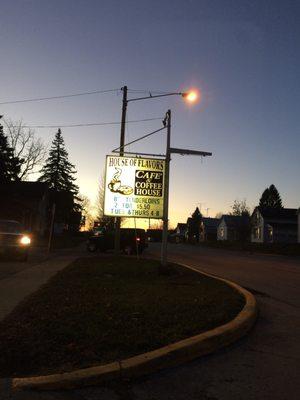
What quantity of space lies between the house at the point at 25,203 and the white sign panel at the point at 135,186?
2684 cm

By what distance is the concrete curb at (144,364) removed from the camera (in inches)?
193

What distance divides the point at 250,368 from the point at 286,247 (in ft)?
153

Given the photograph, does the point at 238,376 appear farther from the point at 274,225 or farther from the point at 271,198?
the point at 271,198

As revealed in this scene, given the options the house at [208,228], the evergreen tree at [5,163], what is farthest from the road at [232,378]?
the house at [208,228]

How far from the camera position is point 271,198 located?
4983 inches

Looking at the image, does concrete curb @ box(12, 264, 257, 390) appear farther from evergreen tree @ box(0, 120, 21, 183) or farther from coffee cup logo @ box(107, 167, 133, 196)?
evergreen tree @ box(0, 120, 21, 183)

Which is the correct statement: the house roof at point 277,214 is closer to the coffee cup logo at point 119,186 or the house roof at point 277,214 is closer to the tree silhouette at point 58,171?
the tree silhouette at point 58,171

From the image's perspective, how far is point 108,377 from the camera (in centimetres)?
511

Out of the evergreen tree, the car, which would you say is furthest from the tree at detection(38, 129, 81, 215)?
the car

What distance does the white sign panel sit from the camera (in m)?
16.6

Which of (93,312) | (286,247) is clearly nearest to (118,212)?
(93,312)

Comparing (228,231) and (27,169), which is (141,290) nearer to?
(27,169)

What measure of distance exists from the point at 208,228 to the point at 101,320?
395ft

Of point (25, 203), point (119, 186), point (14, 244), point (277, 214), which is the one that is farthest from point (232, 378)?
point (277, 214)
